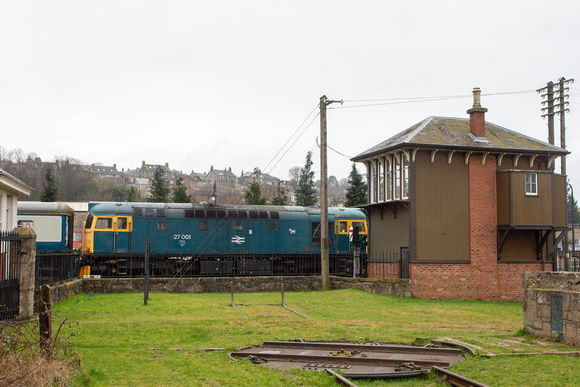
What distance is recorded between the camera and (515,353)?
31.9 feet

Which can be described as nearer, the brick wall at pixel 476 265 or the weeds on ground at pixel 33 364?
the weeds on ground at pixel 33 364

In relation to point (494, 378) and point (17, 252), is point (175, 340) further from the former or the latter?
point (494, 378)

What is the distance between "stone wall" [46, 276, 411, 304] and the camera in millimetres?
20922

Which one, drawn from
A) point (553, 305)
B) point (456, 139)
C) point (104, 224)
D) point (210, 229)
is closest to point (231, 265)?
point (210, 229)

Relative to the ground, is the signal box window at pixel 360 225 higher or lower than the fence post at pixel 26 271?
higher

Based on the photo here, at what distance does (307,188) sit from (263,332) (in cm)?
4917

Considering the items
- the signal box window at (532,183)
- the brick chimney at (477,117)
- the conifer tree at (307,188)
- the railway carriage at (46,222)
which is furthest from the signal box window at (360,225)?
the conifer tree at (307,188)

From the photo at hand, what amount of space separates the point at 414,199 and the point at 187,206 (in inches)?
442

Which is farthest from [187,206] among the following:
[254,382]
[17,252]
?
[254,382]

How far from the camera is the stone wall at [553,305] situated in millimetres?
10773

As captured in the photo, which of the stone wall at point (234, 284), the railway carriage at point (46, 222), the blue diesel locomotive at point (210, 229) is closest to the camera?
the stone wall at point (234, 284)

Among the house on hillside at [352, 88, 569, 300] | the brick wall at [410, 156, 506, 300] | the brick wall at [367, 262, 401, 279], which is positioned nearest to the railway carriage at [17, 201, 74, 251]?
the brick wall at [367, 262, 401, 279]

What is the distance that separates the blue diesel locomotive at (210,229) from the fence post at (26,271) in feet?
38.1

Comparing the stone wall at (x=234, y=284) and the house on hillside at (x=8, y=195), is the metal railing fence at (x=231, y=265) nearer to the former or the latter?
the stone wall at (x=234, y=284)
